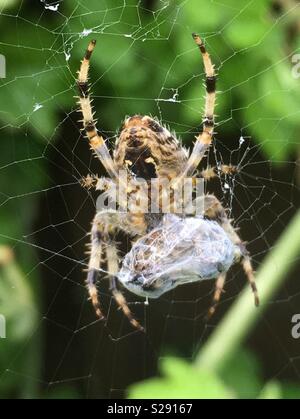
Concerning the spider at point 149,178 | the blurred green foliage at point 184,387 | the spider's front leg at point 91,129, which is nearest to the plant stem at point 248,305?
the spider at point 149,178

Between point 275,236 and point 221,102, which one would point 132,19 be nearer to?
point 221,102

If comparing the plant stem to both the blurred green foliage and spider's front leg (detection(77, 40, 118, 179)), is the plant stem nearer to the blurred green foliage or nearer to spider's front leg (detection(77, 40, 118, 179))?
the blurred green foliage

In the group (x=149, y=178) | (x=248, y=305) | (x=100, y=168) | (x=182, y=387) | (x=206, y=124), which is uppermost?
(x=206, y=124)

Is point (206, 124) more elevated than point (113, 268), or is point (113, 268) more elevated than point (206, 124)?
point (206, 124)

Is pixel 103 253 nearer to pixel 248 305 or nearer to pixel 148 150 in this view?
pixel 148 150

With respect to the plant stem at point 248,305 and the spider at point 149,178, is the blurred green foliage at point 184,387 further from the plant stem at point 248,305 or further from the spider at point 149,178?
the plant stem at point 248,305

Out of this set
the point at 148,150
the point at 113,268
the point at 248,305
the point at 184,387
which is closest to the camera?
the point at 184,387

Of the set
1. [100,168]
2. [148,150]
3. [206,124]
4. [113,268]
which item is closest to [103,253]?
[113,268]
